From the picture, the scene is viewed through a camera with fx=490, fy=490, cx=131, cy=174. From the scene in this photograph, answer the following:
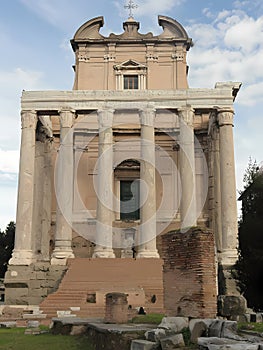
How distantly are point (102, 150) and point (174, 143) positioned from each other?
8777 mm

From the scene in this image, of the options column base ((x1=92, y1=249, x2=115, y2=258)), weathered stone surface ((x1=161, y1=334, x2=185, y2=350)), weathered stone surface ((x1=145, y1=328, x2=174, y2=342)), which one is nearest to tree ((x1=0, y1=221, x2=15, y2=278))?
column base ((x1=92, y1=249, x2=115, y2=258))

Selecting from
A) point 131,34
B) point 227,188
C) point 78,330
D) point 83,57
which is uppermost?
point 131,34

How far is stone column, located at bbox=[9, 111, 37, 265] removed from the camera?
27734 mm

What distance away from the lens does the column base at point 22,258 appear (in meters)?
27.3

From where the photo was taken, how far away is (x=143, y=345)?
32.9 feet

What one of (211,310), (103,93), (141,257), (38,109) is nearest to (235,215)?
(141,257)

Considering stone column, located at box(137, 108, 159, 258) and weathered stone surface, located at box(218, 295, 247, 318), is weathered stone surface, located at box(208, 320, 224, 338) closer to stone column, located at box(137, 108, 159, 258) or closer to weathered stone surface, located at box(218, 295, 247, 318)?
weathered stone surface, located at box(218, 295, 247, 318)

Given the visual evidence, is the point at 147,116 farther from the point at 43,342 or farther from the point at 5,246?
the point at 5,246

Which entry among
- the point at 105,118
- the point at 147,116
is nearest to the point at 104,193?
the point at 105,118

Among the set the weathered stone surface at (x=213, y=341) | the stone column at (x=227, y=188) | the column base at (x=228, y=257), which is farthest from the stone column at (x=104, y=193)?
the weathered stone surface at (x=213, y=341)

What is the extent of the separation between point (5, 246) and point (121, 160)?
58.1ft

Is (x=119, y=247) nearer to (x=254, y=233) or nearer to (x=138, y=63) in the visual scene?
(x=138, y=63)

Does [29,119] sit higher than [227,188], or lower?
higher

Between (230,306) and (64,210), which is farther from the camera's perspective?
(64,210)
